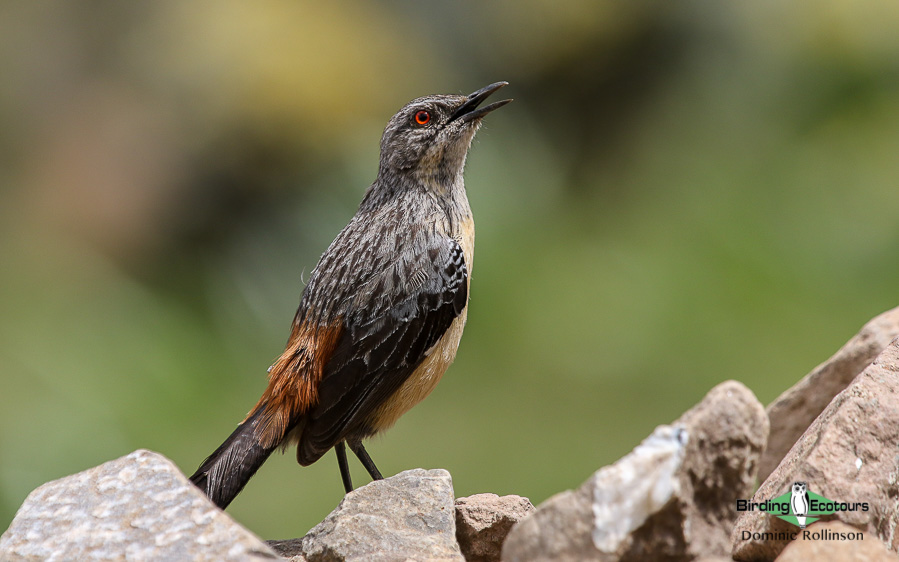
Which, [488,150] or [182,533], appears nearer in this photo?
[182,533]

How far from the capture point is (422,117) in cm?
534

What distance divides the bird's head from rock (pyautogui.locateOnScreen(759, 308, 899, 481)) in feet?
7.34

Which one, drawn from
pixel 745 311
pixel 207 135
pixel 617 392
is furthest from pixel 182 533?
pixel 207 135

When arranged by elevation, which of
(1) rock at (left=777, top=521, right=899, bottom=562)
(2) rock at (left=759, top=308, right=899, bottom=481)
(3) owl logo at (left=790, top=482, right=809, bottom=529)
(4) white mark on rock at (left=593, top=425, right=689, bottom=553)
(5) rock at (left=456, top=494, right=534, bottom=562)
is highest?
(5) rock at (left=456, top=494, right=534, bottom=562)

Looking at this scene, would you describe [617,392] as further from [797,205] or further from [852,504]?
[852,504]

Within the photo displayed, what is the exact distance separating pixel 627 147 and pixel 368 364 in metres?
6.78

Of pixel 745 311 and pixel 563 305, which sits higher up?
pixel 563 305

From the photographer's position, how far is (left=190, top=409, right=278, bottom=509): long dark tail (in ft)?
14.0

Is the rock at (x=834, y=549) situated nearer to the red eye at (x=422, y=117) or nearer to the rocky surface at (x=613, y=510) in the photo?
the rocky surface at (x=613, y=510)

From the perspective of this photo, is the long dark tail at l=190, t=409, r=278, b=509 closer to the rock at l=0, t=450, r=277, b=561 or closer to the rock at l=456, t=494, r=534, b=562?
the rock at l=0, t=450, r=277, b=561

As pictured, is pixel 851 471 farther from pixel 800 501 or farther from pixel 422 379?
pixel 422 379

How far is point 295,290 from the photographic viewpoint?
9695 mm

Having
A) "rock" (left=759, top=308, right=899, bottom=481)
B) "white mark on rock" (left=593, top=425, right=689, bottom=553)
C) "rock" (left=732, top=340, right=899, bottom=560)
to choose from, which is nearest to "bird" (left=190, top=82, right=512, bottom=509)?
"rock" (left=759, top=308, right=899, bottom=481)

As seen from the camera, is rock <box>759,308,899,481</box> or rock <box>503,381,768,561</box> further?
rock <box>759,308,899,481</box>
